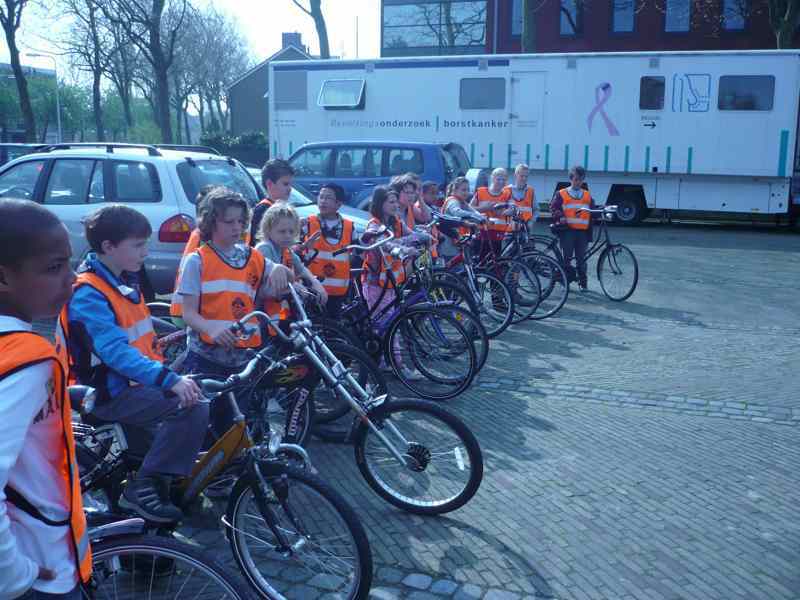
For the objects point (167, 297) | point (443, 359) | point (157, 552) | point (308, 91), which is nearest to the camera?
point (157, 552)

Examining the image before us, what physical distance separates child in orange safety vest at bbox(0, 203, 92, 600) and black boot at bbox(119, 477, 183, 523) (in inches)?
46.9

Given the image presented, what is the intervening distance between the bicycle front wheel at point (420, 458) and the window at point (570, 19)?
31036 mm

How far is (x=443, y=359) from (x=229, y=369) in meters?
2.25

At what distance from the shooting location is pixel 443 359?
19.9 ft

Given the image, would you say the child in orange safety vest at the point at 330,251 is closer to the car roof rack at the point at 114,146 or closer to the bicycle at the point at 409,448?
the bicycle at the point at 409,448

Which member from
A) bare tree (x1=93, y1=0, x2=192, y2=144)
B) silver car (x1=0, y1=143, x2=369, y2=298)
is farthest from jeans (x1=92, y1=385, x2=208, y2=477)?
bare tree (x1=93, y1=0, x2=192, y2=144)

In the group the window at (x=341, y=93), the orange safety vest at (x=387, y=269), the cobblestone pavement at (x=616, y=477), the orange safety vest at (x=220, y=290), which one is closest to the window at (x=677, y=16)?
the window at (x=341, y=93)

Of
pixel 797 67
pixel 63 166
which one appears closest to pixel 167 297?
pixel 63 166

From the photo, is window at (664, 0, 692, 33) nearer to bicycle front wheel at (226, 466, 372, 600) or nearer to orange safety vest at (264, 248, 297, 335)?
orange safety vest at (264, 248, 297, 335)

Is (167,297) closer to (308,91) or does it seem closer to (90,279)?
(90,279)

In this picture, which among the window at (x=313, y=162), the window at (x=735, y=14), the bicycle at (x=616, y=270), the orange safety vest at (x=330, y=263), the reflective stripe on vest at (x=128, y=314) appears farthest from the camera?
the window at (x=735, y=14)

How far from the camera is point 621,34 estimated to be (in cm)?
3186

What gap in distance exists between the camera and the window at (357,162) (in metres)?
14.6

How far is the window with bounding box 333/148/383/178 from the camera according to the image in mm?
14648
